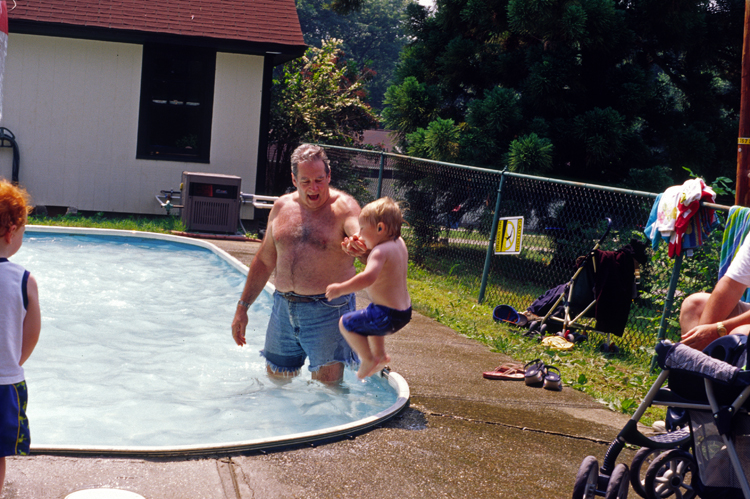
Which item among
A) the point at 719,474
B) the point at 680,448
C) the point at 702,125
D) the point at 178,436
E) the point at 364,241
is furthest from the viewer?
the point at 702,125

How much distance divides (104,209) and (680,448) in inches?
501

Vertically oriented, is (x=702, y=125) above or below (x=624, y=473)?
above

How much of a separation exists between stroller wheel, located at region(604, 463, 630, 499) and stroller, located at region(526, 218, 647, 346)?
3929 millimetres

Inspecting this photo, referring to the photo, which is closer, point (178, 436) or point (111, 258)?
point (178, 436)

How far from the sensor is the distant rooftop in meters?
13.1

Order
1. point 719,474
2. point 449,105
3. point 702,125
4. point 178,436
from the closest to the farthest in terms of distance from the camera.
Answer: point 719,474, point 178,436, point 702,125, point 449,105

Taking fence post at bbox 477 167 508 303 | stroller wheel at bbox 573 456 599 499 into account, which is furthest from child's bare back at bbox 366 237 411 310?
fence post at bbox 477 167 508 303

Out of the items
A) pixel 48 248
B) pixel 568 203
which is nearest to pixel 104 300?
pixel 48 248

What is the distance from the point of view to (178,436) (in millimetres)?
4840

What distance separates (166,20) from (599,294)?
10.7m

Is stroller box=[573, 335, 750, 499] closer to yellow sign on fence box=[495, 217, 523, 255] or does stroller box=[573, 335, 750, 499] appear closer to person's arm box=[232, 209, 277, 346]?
person's arm box=[232, 209, 277, 346]

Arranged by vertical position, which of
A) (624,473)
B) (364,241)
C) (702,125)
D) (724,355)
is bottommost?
(624,473)

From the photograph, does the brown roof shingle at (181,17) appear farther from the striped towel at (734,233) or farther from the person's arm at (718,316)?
the person's arm at (718,316)

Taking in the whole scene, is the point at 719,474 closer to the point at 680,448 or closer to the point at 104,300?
the point at 680,448
